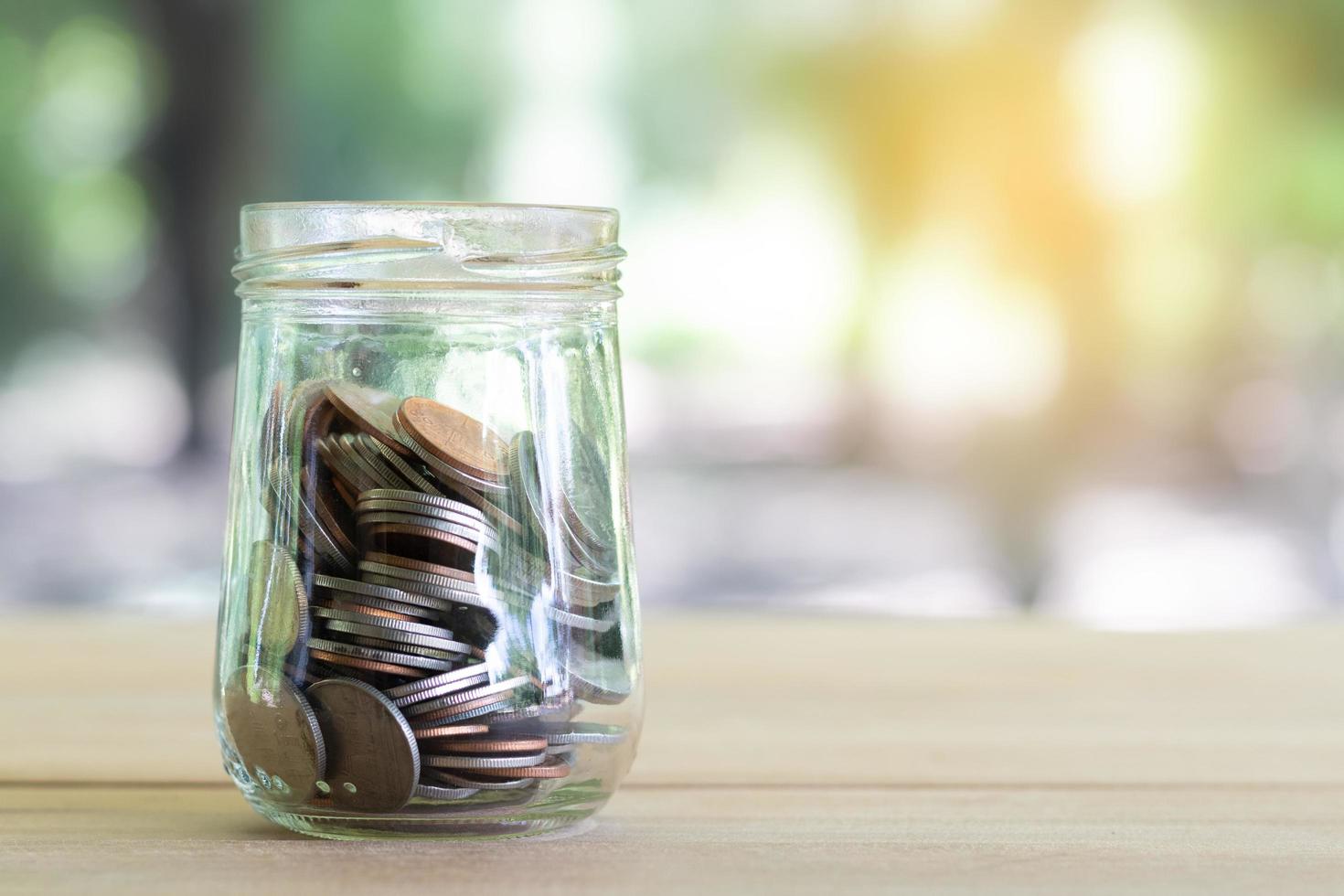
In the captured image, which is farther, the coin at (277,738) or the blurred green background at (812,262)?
the blurred green background at (812,262)

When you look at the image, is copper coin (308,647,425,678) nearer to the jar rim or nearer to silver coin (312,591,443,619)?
silver coin (312,591,443,619)

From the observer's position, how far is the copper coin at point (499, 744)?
0.48 metres

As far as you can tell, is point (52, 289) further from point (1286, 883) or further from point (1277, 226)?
point (1286, 883)

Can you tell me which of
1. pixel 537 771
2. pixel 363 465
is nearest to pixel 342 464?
pixel 363 465

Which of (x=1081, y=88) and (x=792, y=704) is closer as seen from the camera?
(x=792, y=704)

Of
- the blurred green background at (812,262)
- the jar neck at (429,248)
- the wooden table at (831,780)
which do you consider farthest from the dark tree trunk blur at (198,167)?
the jar neck at (429,248)

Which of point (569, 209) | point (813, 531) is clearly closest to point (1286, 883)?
point (569, 209)

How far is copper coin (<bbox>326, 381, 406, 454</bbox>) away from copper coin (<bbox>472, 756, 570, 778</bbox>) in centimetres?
10

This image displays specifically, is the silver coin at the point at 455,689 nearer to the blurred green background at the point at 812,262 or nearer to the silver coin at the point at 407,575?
the silver coin at the point at 407,575

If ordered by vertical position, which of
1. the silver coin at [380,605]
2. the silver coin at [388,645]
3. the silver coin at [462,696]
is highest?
the silver coin at [380,605]

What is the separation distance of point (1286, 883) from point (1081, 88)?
2784mm

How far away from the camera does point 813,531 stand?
2.98m

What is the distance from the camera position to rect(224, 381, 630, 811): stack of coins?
0.48m

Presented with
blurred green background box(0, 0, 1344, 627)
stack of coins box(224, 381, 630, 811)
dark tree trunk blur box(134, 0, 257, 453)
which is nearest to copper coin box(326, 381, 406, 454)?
stack of coins box(224, 381, 630, 811)
